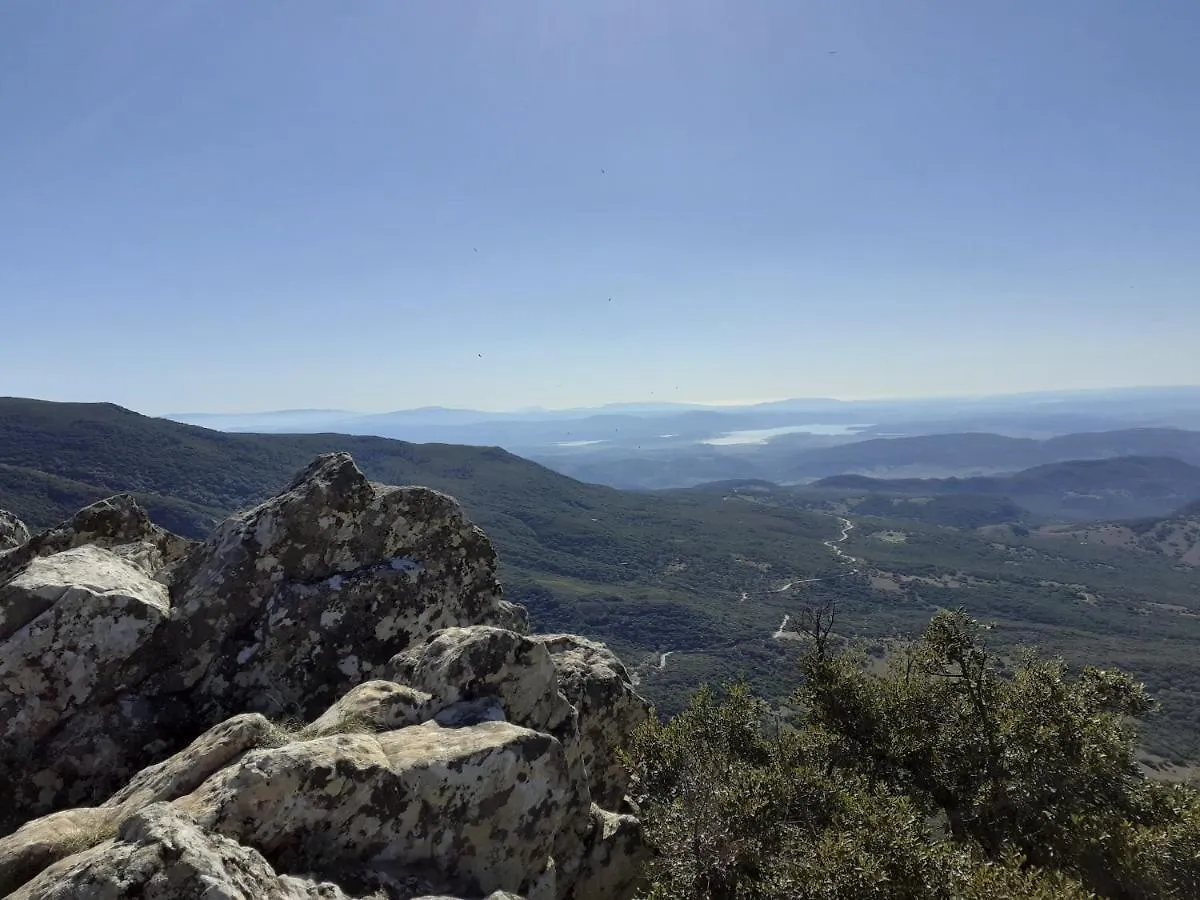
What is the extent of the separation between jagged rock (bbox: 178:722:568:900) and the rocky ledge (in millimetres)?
45

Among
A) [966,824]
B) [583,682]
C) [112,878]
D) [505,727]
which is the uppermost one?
[112,878]

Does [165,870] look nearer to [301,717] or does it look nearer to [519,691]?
[301,717]

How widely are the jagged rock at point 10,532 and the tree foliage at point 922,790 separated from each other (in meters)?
25.9

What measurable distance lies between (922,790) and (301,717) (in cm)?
2077

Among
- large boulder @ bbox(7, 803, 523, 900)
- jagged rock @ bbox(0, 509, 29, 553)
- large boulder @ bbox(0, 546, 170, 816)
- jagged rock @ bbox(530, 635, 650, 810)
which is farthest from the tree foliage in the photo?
jagged rock @ bbox(0, 509, 29, 553)

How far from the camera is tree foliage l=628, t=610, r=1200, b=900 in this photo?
1434cm

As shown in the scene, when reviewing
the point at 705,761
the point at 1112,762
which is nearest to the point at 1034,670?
the point at 1112,762

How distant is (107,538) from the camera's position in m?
24.3

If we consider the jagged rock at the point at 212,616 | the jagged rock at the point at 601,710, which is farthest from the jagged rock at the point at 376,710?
the jagged rock at the point at 601,710

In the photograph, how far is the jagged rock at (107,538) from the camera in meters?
22.0

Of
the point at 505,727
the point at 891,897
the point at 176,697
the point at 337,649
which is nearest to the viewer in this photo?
the point at 891,897

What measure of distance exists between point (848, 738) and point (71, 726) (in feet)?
82.0

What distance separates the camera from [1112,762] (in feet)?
68.7

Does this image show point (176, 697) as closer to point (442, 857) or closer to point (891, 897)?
point (442, 857)
